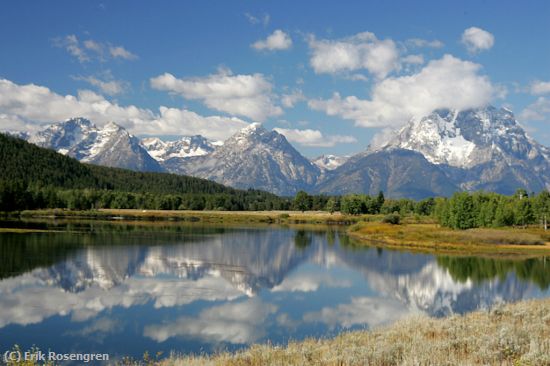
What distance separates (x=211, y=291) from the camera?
53.3 m

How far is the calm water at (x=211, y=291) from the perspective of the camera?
35906 mm

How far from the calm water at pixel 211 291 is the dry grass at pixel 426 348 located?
8042 mm

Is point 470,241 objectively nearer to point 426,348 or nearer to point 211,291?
point 211,291

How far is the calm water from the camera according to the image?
3591 centimetres

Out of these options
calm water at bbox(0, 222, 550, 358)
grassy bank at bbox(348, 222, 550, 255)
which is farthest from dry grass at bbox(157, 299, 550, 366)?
grassy bank at bbox(348, 222, 550, 255)

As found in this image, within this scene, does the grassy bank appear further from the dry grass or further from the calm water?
the dry grass

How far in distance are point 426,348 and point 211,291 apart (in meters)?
33.1

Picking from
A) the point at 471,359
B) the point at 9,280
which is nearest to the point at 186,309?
the point at 9,280

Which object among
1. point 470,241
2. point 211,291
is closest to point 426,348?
point 211,291

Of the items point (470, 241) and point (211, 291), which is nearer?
point (211, 291)

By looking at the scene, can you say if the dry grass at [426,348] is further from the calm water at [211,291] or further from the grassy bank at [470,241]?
the grassy bank at [470,241]

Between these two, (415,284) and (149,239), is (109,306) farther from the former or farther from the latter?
(149,239)

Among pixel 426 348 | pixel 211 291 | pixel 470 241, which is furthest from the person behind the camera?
pixel 470 241

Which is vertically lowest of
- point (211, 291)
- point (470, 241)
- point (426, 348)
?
point (211, 291)
